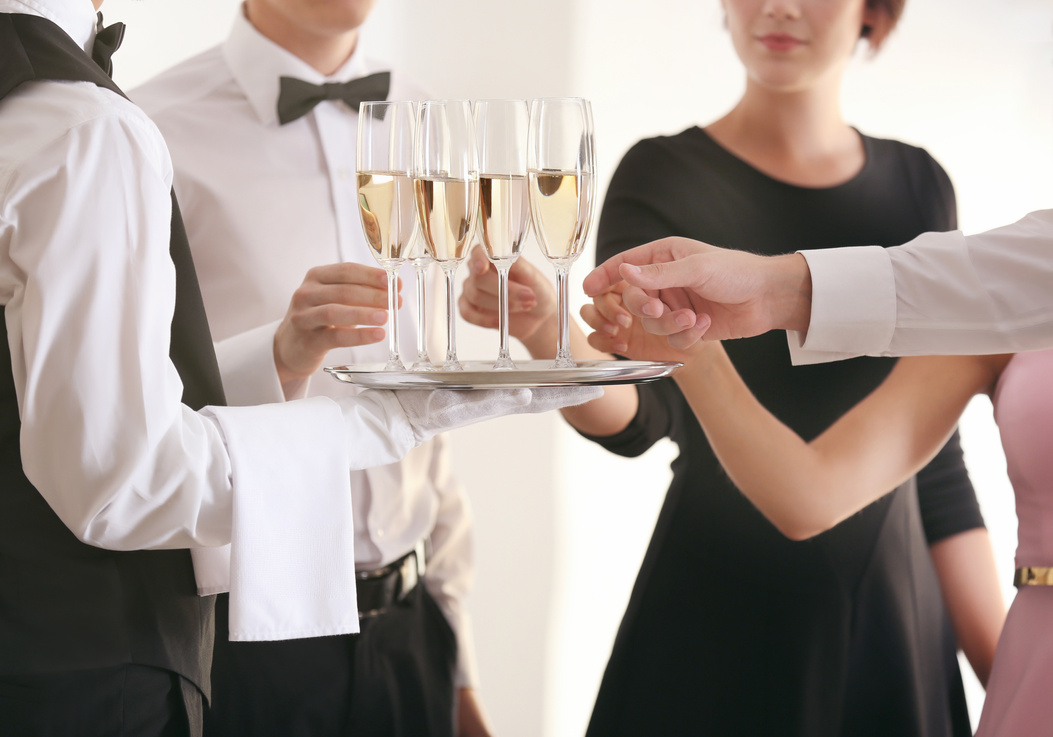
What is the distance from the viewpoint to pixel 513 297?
5.21 ft

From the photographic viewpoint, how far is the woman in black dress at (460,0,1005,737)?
6.18 feet

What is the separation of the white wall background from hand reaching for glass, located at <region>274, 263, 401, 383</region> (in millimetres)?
1367

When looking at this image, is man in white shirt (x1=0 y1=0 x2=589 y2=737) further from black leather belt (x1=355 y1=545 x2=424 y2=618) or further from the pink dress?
the pink dress

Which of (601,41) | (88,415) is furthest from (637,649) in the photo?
(601,41)

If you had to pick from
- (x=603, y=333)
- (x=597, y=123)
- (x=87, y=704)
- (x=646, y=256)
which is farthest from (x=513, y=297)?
(x=597, y=123)

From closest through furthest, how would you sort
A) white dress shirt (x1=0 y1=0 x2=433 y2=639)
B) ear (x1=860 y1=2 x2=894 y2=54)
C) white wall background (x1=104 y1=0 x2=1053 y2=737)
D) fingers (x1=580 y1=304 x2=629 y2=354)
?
white dress shirt (x1=0 y1=0 x2=433 y2=639)
fingers (x1=580 y1=304 x2=629 y2=354)
ear (x1=860 y1=2 x2=894 y2=54)
white wall background (x1=104 y1=0 x2=1053 y2=737)

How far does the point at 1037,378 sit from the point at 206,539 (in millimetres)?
1303

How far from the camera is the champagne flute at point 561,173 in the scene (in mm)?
1157

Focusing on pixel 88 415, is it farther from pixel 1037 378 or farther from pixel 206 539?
pixel 1037 378

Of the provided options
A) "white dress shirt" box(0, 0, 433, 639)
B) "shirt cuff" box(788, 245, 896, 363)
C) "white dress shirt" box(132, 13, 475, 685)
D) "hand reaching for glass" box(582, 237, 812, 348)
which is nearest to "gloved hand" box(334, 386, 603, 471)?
"white dress shirt" box(0, 0, 433, 639)

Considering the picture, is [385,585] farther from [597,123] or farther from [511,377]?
[597,123]

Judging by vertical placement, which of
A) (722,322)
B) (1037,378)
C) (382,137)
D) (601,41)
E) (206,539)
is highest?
(601,41)

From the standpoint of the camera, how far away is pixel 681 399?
2.03m

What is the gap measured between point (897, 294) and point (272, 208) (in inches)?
48.1
